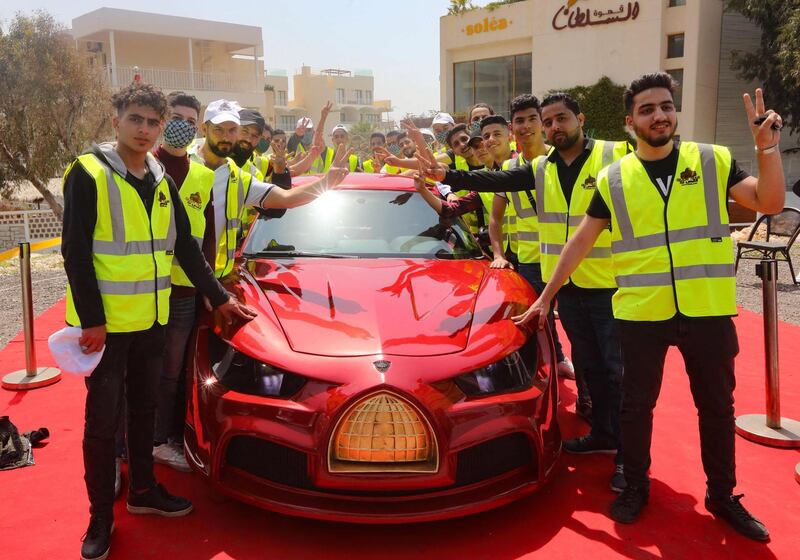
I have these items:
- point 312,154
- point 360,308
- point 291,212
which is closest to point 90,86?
point 312,154

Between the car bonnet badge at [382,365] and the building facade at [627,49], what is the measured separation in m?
23.9

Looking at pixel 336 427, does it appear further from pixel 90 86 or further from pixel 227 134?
pixel 90 86

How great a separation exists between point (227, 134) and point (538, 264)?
211cm

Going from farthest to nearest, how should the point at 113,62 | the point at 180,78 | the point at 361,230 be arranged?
the point at 180,78
the point at 113,62
the point at 361,230

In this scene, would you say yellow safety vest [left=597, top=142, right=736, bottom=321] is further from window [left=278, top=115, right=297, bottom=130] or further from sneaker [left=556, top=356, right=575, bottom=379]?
window [left=278, top=115, right=297, bottom=130]

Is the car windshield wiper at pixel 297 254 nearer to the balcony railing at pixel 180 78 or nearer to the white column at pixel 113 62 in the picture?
the balcony railing at pixel 180 78

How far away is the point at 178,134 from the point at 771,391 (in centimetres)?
361

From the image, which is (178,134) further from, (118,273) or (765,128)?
(765,128)

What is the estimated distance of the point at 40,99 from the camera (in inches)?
703

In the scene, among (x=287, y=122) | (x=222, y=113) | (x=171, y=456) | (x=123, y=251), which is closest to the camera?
(x=123, y=251)

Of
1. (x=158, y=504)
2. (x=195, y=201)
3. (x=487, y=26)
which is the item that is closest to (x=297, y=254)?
(x=195, y=201)

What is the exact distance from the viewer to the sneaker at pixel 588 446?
373 cm

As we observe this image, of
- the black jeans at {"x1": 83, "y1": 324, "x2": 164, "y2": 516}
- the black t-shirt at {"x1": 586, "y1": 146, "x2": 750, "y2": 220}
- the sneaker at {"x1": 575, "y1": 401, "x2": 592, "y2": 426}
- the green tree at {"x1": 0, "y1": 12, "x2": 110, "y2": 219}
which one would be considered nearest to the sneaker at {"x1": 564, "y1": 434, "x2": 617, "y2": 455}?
the sneaker at {"x1": 575, "y1": 401, "x2": 592, "y2": 426}

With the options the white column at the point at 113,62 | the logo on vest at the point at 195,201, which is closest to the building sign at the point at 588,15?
the white column at the point at 113,62
